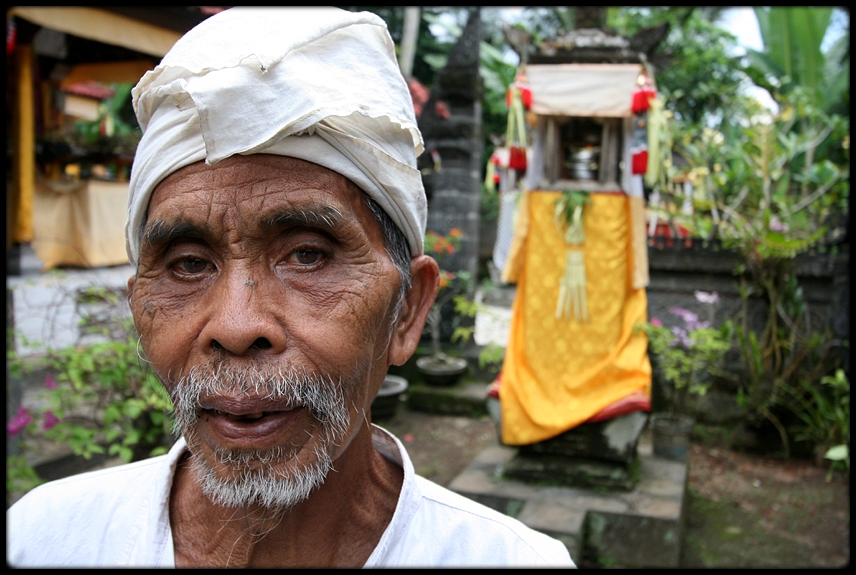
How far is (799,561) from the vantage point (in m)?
4.39

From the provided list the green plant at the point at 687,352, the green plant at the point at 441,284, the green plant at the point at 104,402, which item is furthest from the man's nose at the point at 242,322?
the green plant at the point at 441,284

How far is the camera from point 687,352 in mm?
6590

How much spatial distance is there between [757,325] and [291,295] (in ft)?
20.9

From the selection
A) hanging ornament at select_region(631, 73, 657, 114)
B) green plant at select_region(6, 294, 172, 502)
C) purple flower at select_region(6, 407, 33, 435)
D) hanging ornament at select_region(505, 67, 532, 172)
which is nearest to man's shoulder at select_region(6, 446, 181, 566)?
green plant at select_region(6, 294, 172, 502)

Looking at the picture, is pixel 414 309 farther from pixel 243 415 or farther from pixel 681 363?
pixel 681 363

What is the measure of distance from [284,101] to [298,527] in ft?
2.78

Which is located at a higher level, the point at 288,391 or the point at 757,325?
the point at 288,391

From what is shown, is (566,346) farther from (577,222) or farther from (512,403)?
(577,222)

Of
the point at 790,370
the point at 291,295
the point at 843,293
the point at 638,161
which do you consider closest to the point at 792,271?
the point at 843,293

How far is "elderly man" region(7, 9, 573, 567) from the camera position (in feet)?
3.89

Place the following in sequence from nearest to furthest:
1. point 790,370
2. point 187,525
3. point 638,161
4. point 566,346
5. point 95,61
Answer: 1. point 187,525
2. point 638,161
3. point 566,346
4. point 790,370
5. point 95,61

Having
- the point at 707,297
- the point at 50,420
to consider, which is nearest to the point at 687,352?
the point at 707,297

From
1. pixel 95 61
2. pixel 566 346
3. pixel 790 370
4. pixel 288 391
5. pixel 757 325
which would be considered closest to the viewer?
pixel 288 391

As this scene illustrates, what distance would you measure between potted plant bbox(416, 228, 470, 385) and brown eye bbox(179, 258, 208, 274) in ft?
18.7
